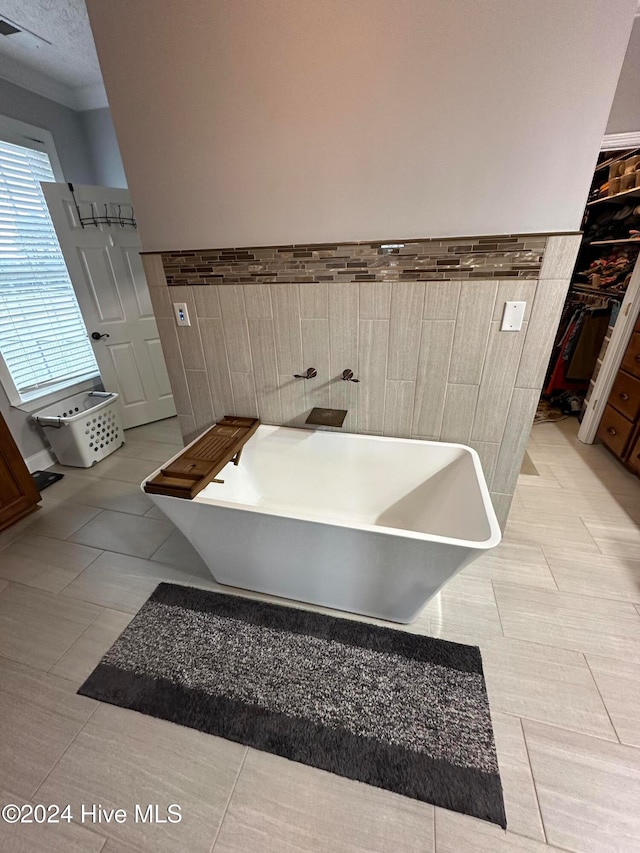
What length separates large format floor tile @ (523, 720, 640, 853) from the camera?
92 cm

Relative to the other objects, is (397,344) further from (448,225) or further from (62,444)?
(62,444)

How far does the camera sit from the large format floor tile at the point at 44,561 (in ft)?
5.69

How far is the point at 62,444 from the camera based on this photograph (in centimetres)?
264

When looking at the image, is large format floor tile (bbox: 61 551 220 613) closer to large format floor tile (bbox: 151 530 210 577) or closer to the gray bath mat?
large format floor tile (bbox: 151 530 210 577)

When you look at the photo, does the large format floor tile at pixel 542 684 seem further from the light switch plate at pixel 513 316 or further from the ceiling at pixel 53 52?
the ceiling at pixel 53 52

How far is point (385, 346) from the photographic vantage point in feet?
5.24

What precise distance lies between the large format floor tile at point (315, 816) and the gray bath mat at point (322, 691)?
0.11 feet

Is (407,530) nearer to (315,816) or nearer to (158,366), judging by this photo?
(315,816)

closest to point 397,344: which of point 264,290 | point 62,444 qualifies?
point 264,290

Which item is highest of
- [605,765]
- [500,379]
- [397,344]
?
[397,344]

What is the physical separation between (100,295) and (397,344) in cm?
263

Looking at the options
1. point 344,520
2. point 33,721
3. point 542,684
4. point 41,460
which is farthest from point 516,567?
point 41,460

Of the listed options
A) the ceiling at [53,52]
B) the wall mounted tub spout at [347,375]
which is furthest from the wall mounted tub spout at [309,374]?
the ceiling at [53,52]

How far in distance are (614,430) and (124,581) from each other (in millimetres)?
3307
